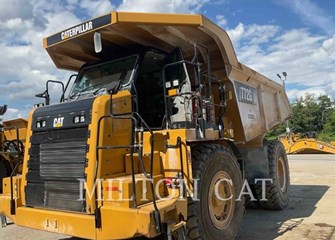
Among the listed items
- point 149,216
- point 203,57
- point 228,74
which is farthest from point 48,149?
point 228,74

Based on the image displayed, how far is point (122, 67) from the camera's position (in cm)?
527

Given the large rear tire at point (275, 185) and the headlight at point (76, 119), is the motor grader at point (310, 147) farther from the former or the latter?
the headlight at point (76, 119)

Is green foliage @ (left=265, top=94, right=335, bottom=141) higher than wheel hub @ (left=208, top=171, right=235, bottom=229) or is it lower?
higher

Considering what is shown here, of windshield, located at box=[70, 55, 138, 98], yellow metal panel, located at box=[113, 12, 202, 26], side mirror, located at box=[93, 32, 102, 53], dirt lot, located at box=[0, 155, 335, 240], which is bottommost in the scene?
dirt lot, located at box=[0, 155, 335, 240]

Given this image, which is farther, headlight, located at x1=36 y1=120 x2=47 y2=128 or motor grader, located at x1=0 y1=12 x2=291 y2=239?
headlight, located at x1=36 y1=120 x2=47 y2=128

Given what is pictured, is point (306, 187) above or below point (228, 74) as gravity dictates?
below

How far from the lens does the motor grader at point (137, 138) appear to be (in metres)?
3.99

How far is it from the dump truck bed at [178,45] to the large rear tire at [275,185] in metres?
0.62

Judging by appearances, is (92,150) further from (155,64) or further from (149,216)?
(155,64)

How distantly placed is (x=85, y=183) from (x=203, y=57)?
275 cm

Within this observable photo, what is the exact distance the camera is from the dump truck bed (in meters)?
4.78

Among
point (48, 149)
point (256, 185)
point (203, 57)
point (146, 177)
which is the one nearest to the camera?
point (146, 177)

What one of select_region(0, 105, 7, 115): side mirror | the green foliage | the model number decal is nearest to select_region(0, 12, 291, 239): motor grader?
the model number decal

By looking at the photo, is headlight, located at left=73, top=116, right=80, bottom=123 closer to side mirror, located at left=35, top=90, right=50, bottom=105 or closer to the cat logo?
the cat logo
